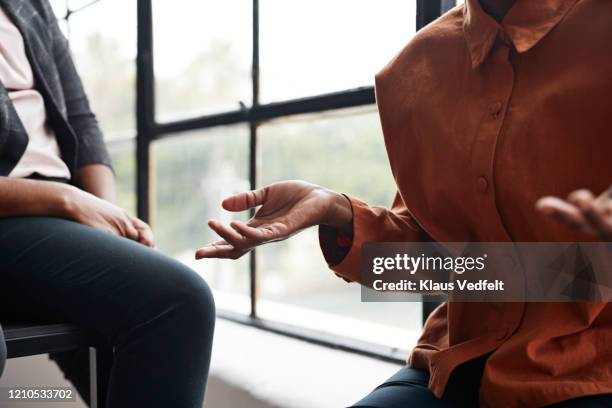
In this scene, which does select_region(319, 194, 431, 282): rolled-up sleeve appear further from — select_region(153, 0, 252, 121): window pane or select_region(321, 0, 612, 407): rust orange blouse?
select_region(153, 0, 252, 121): window pane

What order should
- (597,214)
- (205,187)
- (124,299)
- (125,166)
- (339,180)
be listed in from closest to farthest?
(597,214), (124,299), (205,187), (339,180), (125,166)

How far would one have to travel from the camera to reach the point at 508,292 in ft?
2.52

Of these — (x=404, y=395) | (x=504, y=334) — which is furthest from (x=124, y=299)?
(x=504, y=334)

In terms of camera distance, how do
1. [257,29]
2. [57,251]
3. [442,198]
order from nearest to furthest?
→ [442,198] < [57,251] < [257,29]

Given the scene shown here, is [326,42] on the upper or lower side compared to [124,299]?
upper

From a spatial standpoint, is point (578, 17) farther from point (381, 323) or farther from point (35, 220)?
point (381, 323)

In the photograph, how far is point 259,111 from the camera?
1769mm

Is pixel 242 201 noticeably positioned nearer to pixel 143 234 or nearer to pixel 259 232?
pixel 259 232

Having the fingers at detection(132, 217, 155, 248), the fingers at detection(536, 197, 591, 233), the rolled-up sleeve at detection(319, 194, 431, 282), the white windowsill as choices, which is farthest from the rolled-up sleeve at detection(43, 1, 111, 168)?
the fingers at detection(536, 197, 591, 233)

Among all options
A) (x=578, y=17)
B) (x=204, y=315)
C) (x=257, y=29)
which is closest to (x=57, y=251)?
(x=204, y=315)

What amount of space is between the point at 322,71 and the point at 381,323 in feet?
2.52

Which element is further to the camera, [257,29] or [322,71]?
[257,29]

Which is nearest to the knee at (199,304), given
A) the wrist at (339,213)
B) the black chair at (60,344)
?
the black chair at (60,344)

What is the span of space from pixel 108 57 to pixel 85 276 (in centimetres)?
315
